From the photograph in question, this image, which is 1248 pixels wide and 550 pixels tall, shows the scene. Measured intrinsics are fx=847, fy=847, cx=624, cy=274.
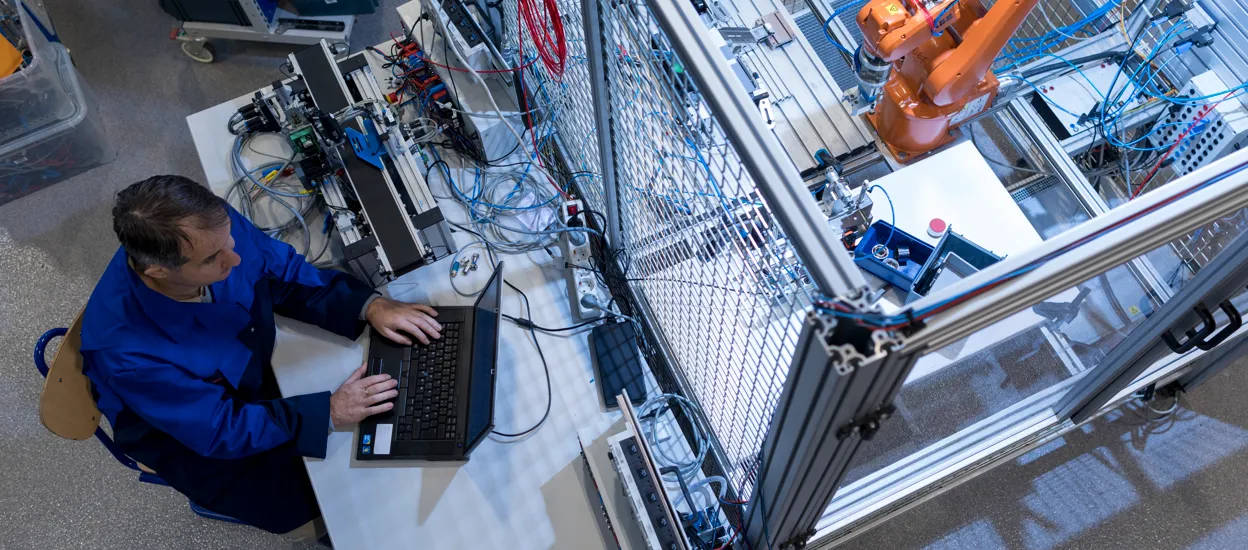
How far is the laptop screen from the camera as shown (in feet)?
5.32

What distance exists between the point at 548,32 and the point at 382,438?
0.84 metres

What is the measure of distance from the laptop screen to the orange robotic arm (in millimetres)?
853

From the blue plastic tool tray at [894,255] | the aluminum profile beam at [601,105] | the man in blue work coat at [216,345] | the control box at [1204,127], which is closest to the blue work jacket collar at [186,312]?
the man in blue work coat at [216,345]

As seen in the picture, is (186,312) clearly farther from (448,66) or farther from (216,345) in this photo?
(448,66)

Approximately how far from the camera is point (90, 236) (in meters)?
2.58

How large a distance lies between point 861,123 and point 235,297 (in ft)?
4.45

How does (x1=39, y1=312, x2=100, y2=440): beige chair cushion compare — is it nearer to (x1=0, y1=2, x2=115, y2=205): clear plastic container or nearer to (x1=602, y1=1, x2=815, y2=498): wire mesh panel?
(x1=602, y1=1, x2=815, y2=498): wire mesh panel

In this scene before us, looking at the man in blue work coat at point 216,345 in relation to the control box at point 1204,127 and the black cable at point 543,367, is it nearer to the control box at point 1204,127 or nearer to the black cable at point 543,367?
the black cable at point 543,367

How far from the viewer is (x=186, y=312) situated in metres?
1.59

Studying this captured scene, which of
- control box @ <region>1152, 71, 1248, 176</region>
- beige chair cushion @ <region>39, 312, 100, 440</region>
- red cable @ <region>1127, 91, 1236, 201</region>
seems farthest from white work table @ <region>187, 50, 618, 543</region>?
control box @ <region>1152, 71, 1248, 176</region>

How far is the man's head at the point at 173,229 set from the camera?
4.76 ft

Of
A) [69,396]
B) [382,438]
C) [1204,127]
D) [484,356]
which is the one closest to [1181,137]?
[1204,127]

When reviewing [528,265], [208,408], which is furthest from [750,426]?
[208,408]

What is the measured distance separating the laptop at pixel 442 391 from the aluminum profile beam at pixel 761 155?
2.59 feet
